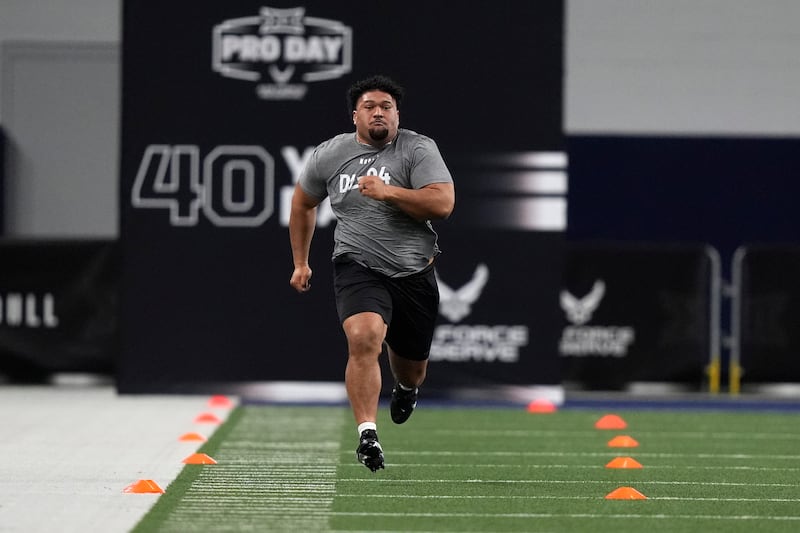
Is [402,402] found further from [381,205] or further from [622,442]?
[622,442]

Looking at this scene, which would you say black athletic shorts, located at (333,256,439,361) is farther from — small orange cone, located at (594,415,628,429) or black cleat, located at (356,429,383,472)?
small orange cone, located at (594,415,628,429)

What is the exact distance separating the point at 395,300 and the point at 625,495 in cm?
163

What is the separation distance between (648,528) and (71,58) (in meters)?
17.4

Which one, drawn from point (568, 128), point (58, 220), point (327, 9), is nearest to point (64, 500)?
point (327, 9)

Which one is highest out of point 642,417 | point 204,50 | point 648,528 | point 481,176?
point 204,50

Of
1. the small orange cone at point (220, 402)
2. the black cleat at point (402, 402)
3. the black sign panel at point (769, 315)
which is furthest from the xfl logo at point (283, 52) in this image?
the black cleat at point (402, 402)

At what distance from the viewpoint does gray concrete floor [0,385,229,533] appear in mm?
6273

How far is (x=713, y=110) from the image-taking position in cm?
2056

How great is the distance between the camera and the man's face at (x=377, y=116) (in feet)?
25.2

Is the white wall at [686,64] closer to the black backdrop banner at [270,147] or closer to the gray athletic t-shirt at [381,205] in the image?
the black backdrop banner at [270,147]

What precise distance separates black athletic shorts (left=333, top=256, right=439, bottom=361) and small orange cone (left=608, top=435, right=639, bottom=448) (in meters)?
1.98

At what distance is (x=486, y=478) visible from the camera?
25.7ft

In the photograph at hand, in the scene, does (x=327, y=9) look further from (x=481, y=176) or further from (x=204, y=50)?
(x=481, y=176)

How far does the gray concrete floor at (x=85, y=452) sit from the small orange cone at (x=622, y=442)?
259 cm
